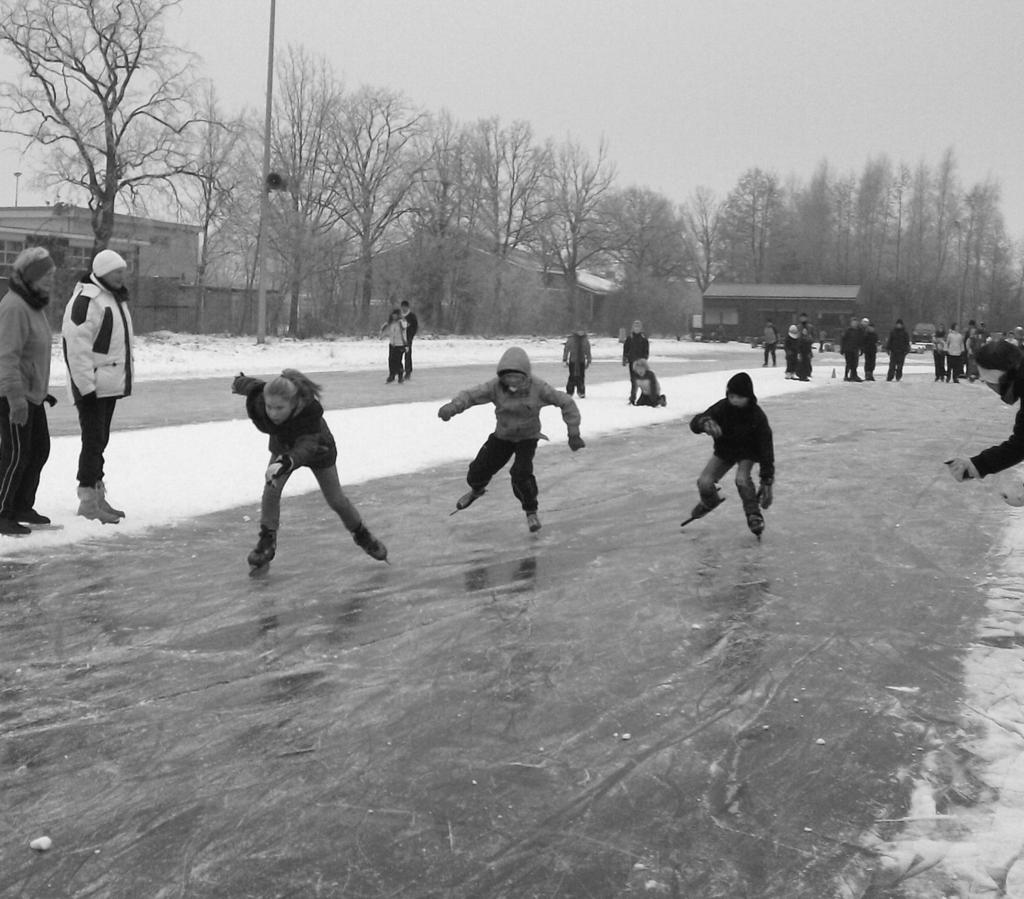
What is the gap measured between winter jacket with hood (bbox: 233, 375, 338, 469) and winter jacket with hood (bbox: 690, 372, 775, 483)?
2.61 metres

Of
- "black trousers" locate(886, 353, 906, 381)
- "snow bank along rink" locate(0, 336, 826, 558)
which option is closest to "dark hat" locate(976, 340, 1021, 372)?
"snow bank along rink" locate(0, 336, 826, 558)

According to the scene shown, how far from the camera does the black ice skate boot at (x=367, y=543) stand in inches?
270

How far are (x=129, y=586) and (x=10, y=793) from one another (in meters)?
2.76

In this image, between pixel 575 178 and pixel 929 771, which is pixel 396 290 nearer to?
pixel 575 178

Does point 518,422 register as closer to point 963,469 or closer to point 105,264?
point 105,264

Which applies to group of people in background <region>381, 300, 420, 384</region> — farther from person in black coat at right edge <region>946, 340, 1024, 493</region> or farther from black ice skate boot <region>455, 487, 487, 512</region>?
person in black coat at right edge <region>946, 340, 1024, 493</region>

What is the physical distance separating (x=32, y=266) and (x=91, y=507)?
159 centimetres

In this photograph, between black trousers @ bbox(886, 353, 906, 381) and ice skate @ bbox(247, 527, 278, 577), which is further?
black trousers @ bbox(886, 353, 906, 381)

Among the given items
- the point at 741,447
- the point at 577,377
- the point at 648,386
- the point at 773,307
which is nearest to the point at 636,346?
the point at 577,377

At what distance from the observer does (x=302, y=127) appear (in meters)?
53.9

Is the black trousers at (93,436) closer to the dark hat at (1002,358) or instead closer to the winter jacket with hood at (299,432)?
the winter jacket with hood at (299,432)

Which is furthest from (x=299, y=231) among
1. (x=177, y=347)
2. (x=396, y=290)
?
(x=177, y=347)

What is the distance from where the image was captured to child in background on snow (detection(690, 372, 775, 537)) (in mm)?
7961

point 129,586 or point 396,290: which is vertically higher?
point 396,290
